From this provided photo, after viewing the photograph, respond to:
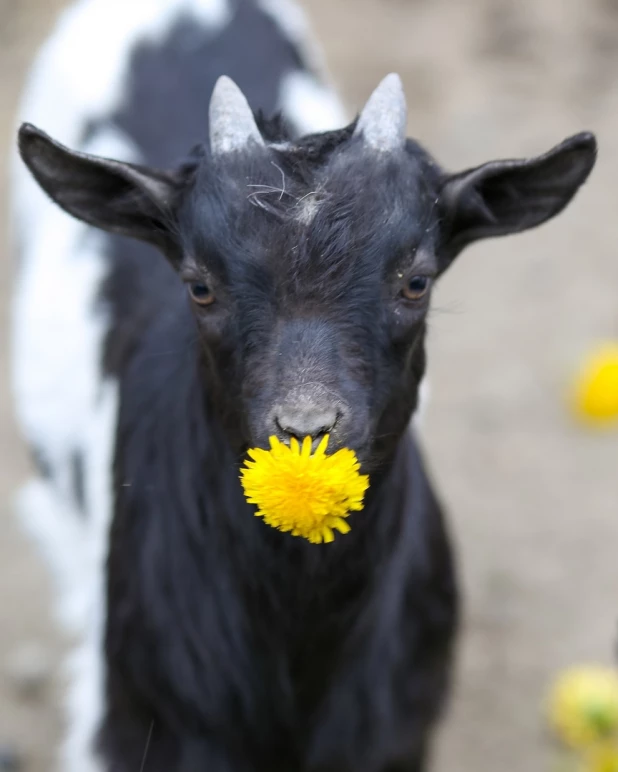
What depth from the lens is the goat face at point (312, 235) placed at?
7.85 ft

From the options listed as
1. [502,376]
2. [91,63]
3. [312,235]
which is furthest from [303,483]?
[502,376]

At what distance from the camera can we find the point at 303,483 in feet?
7.22

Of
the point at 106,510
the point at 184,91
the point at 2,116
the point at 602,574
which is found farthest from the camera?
the point at 2,116

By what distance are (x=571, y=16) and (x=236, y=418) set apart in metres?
6.56

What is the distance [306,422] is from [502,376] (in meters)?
3.92

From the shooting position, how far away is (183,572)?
3.11 m

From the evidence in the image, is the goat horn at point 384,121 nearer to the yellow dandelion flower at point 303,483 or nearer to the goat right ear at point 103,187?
the goat right ear at point 103,187

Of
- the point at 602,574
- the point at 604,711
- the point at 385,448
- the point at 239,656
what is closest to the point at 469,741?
the point at 604,711

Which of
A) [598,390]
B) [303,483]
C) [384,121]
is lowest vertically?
[303,483]

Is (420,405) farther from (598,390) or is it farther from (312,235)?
(598,390)

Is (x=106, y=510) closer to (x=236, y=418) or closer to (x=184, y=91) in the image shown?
(x=236, y=418)

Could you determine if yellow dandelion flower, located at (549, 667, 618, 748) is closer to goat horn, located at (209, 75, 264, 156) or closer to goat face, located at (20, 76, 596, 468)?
goat face, located at (20, 76, 596, 468)

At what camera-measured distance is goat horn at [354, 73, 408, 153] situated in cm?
265

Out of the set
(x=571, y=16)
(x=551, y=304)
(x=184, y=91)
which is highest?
(x=571, y=16)
